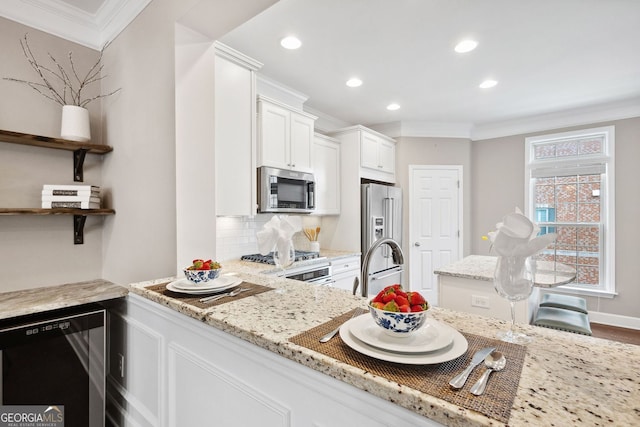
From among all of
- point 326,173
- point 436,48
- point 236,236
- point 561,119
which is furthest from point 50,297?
point 561,119

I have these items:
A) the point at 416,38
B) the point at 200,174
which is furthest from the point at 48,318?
the point at 416,38

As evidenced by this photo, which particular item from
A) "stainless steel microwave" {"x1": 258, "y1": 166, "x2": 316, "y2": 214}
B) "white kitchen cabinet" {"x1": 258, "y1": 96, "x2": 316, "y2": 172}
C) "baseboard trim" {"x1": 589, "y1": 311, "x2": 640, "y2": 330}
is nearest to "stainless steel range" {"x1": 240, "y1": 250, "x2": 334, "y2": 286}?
"stainless steel microwave" {"x1": 258, "y1": 166, "x2": 316, "y2": 214}

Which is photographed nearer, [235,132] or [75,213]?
[75,213]

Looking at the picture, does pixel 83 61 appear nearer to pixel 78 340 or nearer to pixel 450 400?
pixel 78 340

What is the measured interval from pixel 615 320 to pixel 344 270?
3460 millimetres

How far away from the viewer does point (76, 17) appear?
2.03 m

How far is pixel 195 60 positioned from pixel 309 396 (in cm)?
173

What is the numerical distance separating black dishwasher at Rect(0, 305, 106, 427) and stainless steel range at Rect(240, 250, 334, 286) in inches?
52.5

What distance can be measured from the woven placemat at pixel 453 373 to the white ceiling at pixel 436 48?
80.9 inches

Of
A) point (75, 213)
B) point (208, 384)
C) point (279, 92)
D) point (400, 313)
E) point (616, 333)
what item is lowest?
point (616, 333)

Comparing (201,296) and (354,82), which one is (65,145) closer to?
(201,296)

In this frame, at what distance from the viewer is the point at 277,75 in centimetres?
302

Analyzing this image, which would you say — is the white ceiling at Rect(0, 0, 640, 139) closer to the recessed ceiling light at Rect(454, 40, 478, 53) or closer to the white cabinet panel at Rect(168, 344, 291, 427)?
the recessed ceiling light at Rect(454, 40, 478, 53)

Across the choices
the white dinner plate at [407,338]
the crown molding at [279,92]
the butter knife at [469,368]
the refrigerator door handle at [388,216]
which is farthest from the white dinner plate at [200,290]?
the refrigerator door handle at [388,216]
